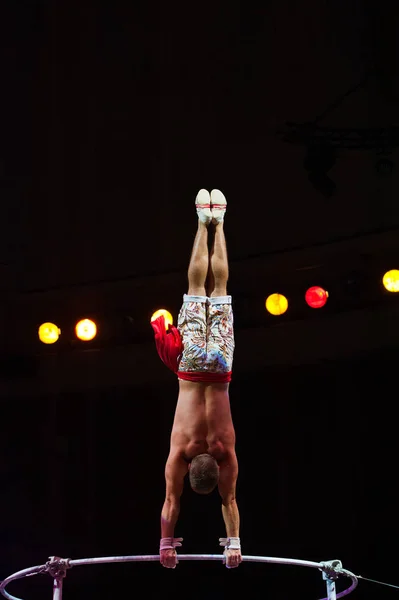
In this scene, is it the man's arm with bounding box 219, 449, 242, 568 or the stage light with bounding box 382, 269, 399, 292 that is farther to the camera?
the stage light with bounding box 382, 269, 399, 292

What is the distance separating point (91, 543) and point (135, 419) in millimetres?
1298

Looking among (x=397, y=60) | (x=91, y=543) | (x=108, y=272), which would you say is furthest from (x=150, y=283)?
(x=397, y=60)

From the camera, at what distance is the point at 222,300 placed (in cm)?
583

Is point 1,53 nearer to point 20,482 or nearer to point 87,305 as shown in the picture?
point 87,305

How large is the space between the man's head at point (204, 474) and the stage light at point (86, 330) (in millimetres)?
3140

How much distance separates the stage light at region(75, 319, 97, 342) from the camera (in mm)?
8422

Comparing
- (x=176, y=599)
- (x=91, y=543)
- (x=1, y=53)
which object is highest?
(x=1, y=53)

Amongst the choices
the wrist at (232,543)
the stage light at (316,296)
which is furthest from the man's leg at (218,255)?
the stage light at (316,296)

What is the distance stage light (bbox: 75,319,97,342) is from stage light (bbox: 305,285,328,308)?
217 centimetres

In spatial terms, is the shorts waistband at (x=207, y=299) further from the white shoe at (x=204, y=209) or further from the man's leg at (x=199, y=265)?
the white shoe at (x=204, y=209)

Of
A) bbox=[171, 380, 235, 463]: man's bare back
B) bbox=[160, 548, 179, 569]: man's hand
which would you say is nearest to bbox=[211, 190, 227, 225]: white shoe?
bbox=[171, 380, 235, 463]: man's bare back

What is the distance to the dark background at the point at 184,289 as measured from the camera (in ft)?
24.1

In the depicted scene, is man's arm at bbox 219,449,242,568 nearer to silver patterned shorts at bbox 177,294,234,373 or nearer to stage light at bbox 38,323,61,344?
silver patterned shorts at bbox 177,294,234,373

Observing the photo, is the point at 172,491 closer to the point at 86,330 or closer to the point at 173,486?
the point at 173,486
